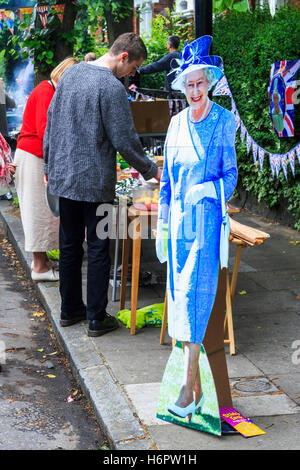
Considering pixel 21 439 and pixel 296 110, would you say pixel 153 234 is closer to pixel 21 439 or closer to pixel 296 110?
Result: pixel 21 439

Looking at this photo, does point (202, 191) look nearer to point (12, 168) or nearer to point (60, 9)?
point (12, 168)

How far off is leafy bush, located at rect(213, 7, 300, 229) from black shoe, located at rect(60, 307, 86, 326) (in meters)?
3.72

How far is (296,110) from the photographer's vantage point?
8219mm

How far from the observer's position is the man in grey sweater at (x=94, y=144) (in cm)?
486

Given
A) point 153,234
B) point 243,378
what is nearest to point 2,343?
point 153,234

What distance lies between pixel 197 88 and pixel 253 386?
184 cm

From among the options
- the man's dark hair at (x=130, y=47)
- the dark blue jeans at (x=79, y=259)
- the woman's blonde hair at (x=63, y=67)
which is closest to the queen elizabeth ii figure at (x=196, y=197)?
the man's dark hair at (x=130, y=47)

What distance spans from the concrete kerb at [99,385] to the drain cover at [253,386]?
701 mm

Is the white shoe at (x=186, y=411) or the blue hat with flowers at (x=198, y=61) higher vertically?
the blue hat with flowers at (x=198, y=61)

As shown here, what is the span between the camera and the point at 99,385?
4.33 metres

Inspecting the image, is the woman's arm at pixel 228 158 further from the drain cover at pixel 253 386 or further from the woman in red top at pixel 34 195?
the woman in red top at pixel 34 195

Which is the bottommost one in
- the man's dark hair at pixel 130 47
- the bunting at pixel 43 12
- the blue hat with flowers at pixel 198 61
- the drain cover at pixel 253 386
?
the drain cover at pixel 253 386

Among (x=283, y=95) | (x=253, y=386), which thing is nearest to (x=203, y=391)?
(x=253, y=386)

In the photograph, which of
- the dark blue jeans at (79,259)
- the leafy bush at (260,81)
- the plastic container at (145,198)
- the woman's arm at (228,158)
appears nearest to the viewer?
the woman's arm at (228,158)
